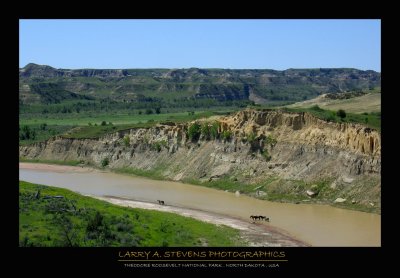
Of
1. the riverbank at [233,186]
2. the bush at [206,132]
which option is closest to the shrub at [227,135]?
the bush at [206,132]

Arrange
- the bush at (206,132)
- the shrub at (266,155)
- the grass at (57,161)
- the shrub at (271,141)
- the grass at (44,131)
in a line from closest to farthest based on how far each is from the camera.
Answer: the shrub at (266,155), the shrub at (271,141), the bush at (206,132), the grass at (57,161), the grass at (44,131)

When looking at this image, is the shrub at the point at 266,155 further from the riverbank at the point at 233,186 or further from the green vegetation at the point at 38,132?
the green vegetation at the point at 38,132

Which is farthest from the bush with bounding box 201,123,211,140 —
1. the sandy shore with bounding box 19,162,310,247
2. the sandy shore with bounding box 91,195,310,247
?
the sandy shore with bounding box 91,195,310,247

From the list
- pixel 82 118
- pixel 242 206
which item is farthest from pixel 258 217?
pixel 82 118
